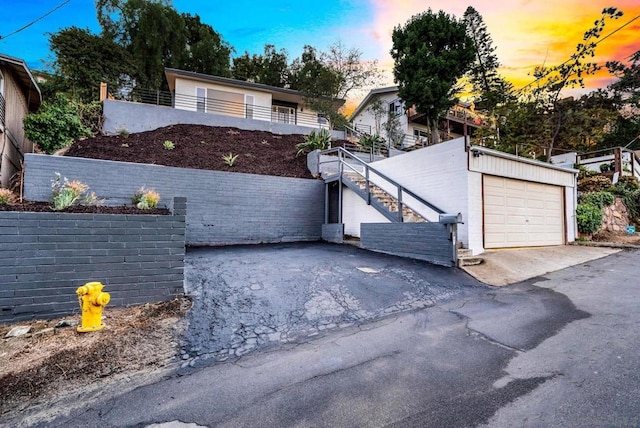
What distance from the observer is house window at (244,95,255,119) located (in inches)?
770

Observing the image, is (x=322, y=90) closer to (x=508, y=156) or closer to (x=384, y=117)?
(x=384, y=117)

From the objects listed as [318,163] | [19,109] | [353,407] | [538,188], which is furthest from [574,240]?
[19,109]

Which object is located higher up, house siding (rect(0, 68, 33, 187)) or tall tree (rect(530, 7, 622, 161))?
tall tree (rect(530, 7, 622, 161))

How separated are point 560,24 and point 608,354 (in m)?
13.3

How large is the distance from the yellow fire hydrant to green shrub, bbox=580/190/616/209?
16.4 meters

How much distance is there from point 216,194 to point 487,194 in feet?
27.5

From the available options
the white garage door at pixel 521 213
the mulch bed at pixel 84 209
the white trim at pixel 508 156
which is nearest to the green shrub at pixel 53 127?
the mulch bed at pixel 84 209

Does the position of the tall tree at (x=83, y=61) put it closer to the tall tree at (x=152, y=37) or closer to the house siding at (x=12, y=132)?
the tall tree at (x=152, y=37)

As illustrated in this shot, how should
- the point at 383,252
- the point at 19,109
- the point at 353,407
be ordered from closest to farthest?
the point at 353,407 < the point at 383,252 < the point at 19,109

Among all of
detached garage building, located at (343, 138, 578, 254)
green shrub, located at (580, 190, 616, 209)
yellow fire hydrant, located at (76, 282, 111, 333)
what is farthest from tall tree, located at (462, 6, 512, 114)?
yellow fire hydrant, located at (76, 282, 111, 333)

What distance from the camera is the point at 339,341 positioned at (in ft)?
11.4

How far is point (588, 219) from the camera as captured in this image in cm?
1127

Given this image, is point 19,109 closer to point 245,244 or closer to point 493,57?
point 245,244

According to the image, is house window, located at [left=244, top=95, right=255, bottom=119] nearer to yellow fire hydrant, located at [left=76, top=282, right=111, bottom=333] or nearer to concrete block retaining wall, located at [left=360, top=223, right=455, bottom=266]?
concrete block retaining wall, located at [left=360, top=223, right=455, bottom=266]
